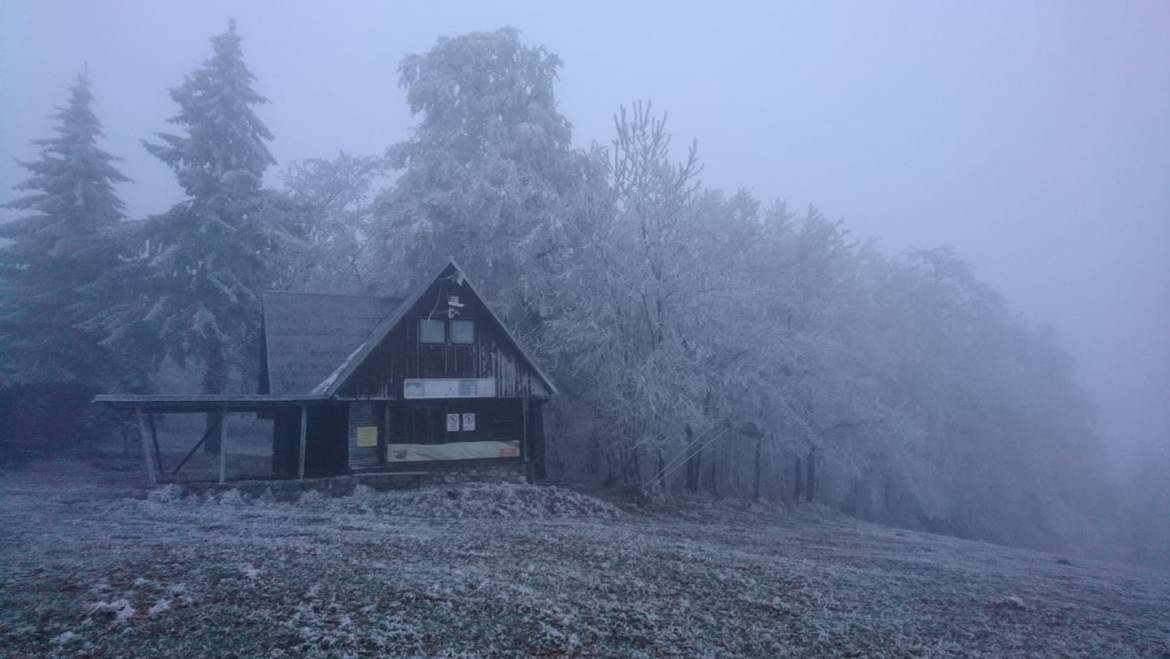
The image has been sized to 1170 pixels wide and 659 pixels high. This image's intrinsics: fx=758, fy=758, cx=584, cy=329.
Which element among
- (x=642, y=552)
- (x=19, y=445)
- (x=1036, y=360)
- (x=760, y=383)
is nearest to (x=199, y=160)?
(x=19, y=445)

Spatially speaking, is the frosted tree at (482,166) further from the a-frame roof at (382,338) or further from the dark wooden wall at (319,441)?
the dark wooden wall at (319,441)

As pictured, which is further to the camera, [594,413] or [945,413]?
[945,413]

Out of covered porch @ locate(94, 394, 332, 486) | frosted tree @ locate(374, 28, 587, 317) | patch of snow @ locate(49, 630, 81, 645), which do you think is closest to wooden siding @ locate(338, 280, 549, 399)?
covered porch @ locate(94, 394, 332, 486)

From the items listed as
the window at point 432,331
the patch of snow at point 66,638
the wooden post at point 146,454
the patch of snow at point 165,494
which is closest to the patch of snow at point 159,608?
the patch of snow at point 66,638

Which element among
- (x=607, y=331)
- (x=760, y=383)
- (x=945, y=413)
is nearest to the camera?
(x=607, y=331)

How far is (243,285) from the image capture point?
3136cm

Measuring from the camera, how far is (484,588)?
35.2 feet

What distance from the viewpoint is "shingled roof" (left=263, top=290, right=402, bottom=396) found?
2236 centimetres

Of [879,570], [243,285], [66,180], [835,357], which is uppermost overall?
[66,180]

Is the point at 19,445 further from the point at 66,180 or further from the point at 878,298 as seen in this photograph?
the point at 878,298

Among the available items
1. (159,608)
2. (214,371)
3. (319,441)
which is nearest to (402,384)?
(319,441)

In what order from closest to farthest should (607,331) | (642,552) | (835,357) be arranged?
(642,552), (607,331), (835,357)

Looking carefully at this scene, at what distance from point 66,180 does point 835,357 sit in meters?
33.7

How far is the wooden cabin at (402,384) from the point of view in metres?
22.3
